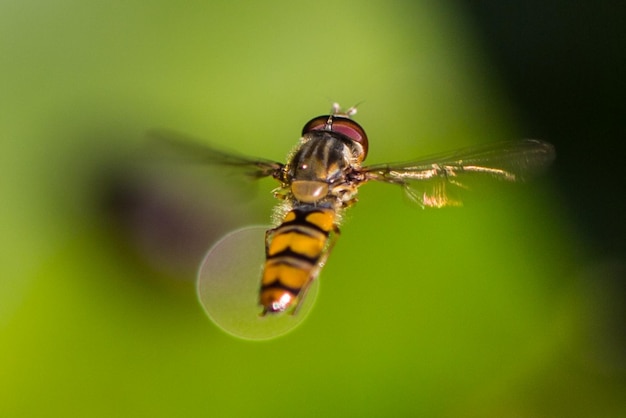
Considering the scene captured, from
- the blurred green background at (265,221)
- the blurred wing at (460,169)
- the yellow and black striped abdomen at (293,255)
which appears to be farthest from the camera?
the blurred green background at (265,221)

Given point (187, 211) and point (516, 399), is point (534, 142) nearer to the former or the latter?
point (516, 399)

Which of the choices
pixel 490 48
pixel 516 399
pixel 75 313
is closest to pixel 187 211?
pixel 75 313

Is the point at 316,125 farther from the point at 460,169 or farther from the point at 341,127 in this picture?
the point at 460,169

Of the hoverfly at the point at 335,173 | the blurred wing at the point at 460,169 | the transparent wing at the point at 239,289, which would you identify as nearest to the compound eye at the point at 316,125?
the hoverfly at the point at 335,173

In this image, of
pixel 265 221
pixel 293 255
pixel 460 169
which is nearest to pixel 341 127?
pixel 460 169

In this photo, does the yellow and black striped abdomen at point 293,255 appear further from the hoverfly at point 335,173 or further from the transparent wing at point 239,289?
the transparent wing at point 239,289

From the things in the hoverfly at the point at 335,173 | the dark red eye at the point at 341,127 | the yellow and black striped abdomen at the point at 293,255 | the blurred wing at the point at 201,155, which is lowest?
the yellow and black striped abdomen at the point at 293,255
